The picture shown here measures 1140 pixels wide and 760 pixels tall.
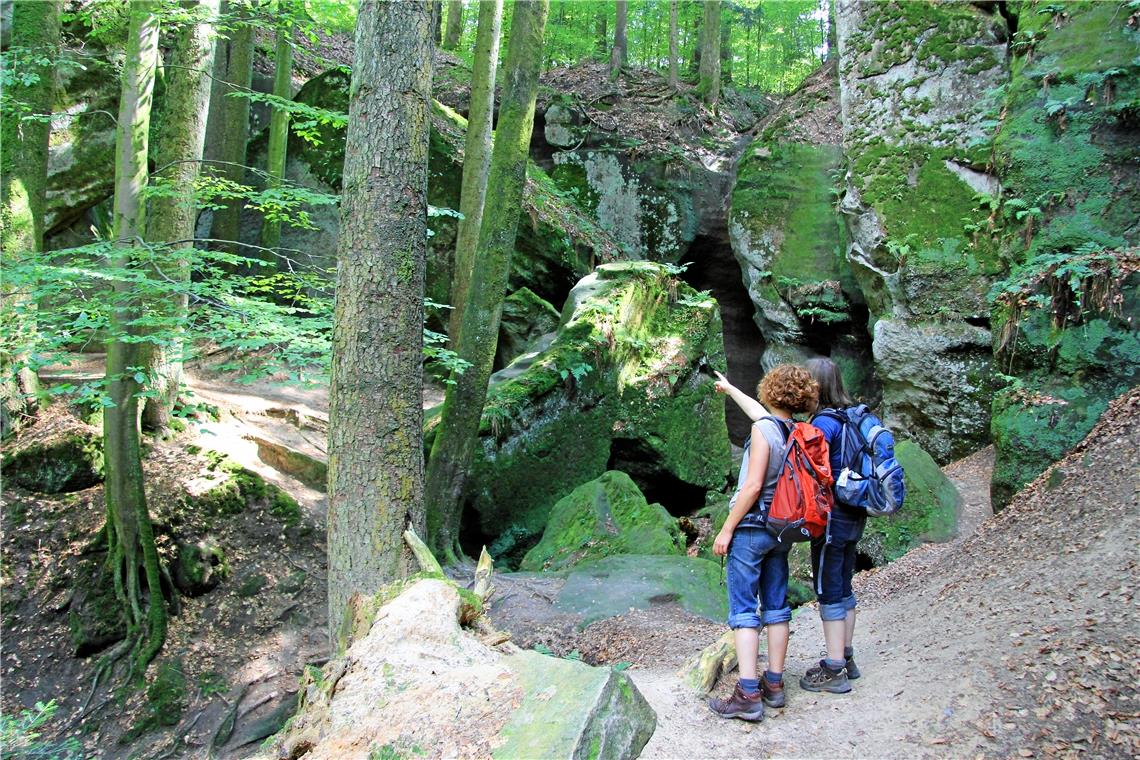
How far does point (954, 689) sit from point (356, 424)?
137 inches

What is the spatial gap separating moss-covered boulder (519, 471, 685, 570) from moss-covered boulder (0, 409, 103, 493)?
4794 millimetres

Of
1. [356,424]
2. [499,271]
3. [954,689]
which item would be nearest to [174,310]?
[356,424]

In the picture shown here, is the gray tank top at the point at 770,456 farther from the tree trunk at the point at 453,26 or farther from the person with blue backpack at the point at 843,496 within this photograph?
the tree trunk at the point at 453,26

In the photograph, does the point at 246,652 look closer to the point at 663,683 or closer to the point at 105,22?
the point at 663,683

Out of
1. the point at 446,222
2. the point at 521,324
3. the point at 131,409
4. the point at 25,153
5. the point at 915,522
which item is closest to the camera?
the point at 131,409

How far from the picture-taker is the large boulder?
2744 millimetres

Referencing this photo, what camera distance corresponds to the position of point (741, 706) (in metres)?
3.65

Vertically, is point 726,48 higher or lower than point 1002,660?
higher

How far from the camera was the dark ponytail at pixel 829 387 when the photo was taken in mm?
3889

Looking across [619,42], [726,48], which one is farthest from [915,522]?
[726,48]

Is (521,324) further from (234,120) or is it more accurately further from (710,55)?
(710,55)

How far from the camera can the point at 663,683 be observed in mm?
4188

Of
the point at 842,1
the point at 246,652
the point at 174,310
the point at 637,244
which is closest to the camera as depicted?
the point at 174,310

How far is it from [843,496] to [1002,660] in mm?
1071
